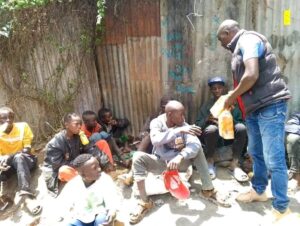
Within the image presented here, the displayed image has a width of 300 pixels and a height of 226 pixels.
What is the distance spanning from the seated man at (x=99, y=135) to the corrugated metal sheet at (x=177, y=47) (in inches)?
28.5

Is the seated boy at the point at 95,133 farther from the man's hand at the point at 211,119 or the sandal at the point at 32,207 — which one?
Result: the man's hand at the point at 211,119

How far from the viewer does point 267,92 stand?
3.51m

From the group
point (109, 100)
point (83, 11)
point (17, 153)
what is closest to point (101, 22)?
point (83, 11)

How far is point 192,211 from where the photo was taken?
4.24 metres

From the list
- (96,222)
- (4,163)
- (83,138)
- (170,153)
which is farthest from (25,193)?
(170,153)

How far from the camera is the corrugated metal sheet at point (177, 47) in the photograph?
5.07 metres

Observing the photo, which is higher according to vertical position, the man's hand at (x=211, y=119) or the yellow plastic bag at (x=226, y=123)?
the yellow plastic bag at (x=226, y=123)

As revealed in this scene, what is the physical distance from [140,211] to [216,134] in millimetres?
1502

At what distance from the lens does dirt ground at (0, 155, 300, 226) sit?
405 centimetres

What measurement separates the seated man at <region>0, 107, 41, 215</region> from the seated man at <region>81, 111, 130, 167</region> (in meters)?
0.82

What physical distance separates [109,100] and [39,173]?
5.30 ft

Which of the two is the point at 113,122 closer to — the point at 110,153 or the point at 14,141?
the point at 110,153

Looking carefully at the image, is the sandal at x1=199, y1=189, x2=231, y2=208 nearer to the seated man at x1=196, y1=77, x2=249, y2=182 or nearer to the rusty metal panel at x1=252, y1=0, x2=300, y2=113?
the seated man at x1=196, y1=77, x2=249, y2=182

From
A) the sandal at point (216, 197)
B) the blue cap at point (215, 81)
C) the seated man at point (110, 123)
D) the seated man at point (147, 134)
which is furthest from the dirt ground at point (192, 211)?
the blue cap at point (215, 81)
